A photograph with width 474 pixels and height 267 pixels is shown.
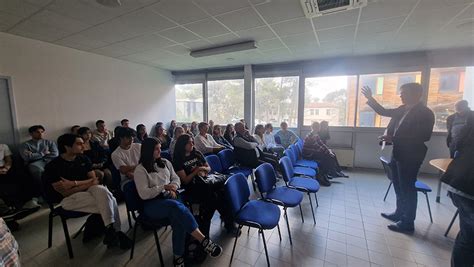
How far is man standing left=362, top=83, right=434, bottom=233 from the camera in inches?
92.1

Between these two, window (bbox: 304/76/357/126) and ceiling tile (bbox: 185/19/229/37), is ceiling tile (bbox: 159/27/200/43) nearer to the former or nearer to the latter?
ceiling tile (bbox: 185/19/229/37)

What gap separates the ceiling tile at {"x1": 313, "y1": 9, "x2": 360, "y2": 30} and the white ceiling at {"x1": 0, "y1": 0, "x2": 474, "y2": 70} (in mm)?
13

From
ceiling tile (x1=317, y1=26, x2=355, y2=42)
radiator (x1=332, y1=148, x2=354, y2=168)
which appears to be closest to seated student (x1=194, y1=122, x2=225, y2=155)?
ceiling tile (x1=317, y1=26, x2=355, y2=42)

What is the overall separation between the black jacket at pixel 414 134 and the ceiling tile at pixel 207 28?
9.43ft

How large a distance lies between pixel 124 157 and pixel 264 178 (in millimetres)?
1874

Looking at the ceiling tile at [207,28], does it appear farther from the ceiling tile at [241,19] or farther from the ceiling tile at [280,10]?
the ceiling tile at [280,10]

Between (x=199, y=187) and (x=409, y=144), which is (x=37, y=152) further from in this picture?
(x=409, y=144)

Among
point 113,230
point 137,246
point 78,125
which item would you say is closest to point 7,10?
point 78,125

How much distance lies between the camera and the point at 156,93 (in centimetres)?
650

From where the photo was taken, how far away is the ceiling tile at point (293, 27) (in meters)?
3.08

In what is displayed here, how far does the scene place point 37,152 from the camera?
361cm

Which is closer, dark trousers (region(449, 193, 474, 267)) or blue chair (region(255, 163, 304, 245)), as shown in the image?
dark trousers (region(449, 193, 474, 267))

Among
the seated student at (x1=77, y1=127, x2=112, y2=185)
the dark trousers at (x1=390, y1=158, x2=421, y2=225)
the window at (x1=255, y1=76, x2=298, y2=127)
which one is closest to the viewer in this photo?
the dark trousers at (x1=390, y1=158, x2=421, y2=225)

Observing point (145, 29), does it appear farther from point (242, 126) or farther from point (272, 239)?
point (272, 239)
